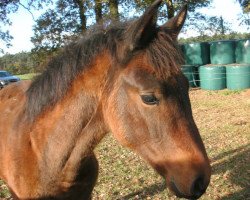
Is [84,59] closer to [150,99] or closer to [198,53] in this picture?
[150,99]

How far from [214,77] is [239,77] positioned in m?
1.27

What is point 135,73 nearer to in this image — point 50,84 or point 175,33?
point 175,33

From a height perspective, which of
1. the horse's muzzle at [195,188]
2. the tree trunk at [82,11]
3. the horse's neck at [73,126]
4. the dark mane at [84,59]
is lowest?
the horse's muzzle at [195,188]

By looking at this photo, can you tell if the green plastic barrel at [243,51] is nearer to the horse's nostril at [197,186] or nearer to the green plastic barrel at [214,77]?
the green plastic barrel at [214,77]

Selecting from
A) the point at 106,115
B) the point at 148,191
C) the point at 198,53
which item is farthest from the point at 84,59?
the point at 198,53

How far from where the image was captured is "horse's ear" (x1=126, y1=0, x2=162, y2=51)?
1.93 metres

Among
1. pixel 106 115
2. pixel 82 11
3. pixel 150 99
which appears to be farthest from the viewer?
pixel 82 11

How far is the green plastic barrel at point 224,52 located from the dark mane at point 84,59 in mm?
15487

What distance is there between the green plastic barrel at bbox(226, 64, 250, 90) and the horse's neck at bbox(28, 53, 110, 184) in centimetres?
1371

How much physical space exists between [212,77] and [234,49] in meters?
2.42

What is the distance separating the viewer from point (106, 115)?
2305mm

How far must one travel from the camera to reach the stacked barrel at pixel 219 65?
49.4 feet

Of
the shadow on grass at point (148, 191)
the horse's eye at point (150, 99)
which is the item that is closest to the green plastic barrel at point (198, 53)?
the shadow on grass at point (148, 191)

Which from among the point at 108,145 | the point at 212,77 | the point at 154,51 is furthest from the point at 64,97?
the point at 212,77
